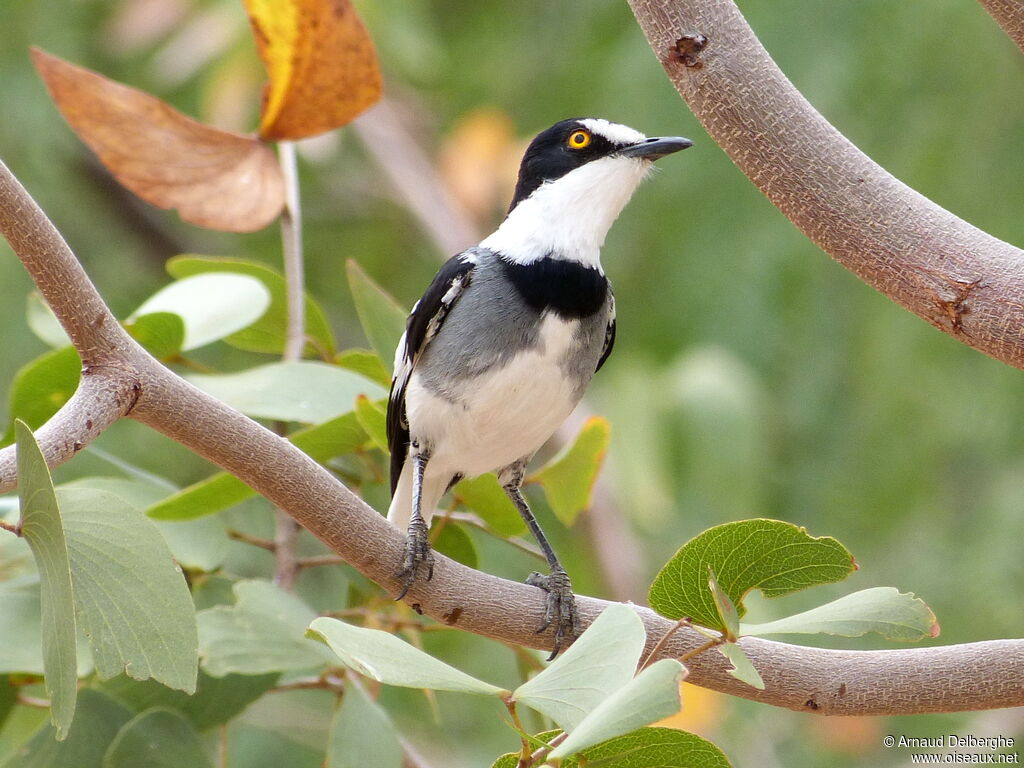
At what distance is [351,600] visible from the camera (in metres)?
2.75

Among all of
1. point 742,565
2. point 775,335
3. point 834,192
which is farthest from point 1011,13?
point 775,335

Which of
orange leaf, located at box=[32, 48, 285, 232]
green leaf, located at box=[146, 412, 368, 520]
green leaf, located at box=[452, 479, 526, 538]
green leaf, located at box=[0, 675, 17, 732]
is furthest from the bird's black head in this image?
green leaf, located at box=[0, 675, 17, 732]

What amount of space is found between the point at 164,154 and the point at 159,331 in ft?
1.35

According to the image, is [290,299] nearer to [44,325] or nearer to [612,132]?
[44,325]

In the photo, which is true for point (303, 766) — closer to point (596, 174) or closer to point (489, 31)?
point (596, 174)

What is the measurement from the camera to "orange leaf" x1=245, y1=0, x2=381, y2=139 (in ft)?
8.29

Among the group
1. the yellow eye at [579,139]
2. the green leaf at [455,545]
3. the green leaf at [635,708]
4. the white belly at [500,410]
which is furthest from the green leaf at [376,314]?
the green leaf at [635,708]

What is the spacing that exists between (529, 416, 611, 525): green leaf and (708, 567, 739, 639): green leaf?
96cm

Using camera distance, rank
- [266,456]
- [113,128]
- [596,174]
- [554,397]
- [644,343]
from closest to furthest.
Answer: [266,456] < [113,128] < [554,397] < [596,174] < [644,343]

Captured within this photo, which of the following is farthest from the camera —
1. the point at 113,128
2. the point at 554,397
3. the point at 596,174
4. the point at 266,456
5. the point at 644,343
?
the point at 644,343

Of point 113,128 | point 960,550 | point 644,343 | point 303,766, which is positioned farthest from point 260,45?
point 960,550

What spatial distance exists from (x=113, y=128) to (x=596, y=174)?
1148mm

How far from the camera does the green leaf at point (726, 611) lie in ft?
4.84

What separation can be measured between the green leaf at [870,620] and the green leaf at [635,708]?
15.2 inches
